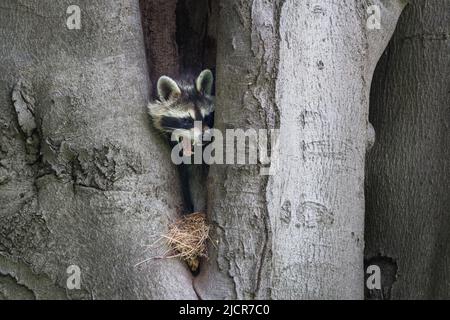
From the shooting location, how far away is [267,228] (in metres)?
3.65

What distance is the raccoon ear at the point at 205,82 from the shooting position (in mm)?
4934

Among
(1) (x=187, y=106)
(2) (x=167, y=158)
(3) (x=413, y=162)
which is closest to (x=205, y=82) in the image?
(1) (x=187, y=106)

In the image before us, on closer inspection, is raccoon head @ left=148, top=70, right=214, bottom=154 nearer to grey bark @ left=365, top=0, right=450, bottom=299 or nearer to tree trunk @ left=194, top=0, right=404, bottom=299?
tree trunk @ left=194, top=0, right=404, bottom=299

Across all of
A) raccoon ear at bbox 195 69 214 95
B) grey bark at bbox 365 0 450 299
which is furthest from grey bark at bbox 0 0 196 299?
grey bark at bbox 365 0 450 299

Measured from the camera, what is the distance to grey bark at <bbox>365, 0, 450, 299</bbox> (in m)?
4.47

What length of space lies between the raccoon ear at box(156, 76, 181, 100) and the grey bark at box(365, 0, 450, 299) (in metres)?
1.43

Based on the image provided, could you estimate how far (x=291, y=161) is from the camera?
147 inches

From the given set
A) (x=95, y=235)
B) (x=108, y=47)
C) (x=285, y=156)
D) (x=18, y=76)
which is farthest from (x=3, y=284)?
(x=285, y=156)

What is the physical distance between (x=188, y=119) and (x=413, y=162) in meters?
1.65

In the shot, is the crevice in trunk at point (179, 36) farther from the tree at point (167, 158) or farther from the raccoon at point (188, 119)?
the tree at point (167, 158)

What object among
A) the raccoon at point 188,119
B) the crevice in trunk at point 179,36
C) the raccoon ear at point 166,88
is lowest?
the raccoon at point 188,119

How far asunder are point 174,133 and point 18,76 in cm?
115

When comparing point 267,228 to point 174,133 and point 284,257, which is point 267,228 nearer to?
point 284,257

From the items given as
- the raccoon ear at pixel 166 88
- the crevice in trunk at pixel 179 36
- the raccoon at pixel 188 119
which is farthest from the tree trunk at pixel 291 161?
the crevice in trunk at pixel 179 36
